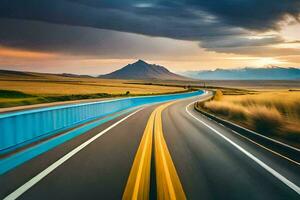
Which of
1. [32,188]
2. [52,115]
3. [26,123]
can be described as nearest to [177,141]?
[52,115]

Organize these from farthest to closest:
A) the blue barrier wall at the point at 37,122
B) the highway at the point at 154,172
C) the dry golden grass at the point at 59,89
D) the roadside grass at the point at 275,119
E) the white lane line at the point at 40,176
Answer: the dry golden grass at the point at 59,89, the roadside grass at the point at 275,119, the blue barrier wall at the point at 37,122, the highway at the point at 154,172, the white lane line at the point at 40,176

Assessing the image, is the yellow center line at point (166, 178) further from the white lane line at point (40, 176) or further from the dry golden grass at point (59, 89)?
the dry golden grass at point (59, 89)

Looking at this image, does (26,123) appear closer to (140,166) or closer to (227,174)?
(140,166)

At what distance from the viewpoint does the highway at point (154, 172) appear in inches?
Result: 279

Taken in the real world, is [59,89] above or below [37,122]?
below

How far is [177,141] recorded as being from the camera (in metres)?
14.5

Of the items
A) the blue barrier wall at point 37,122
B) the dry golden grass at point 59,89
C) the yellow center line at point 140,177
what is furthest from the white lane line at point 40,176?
the dry golden grass at point 59,89

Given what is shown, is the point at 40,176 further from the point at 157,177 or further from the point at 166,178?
the point at 166,178

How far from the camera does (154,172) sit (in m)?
8.79

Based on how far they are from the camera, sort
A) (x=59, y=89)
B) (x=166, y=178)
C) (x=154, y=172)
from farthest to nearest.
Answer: (x=59, y=89), (x=154, y=172), (x=166, y=178)

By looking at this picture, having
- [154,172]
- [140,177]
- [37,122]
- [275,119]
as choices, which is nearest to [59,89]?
[275,119]

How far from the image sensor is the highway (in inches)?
279

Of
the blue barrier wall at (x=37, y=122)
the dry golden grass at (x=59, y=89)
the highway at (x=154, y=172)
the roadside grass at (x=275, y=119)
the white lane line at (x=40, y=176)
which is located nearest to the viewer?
the white lane line at (x=40, y=176)

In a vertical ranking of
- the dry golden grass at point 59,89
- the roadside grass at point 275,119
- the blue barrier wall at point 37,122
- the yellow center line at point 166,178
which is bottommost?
the dry golden grass at point 59,89
